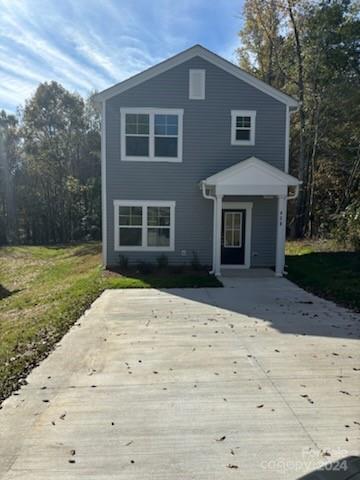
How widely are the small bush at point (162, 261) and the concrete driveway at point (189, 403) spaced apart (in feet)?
18.5

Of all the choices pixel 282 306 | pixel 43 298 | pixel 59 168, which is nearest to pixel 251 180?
pixel 282 306

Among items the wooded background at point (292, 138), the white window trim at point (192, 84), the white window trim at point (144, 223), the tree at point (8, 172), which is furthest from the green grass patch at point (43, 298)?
the tree at point (8, 172)

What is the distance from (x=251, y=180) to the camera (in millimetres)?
11742

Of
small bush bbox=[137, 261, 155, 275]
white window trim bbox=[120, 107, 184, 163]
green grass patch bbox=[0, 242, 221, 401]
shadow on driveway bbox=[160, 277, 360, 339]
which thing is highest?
white window trim bbox=[120, 107, 184, 163]

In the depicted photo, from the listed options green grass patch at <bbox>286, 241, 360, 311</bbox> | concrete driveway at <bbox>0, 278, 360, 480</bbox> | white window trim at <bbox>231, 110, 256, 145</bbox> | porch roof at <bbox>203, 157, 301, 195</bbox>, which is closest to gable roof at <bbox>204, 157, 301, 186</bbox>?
porch roof at <bbox>203, 157, 301, 195</bbox>

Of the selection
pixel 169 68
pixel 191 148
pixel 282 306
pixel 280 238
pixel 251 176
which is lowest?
pixel 282 306

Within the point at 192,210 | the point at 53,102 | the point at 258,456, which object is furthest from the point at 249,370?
the point at 53,102

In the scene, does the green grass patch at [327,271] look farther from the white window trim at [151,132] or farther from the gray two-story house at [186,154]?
the white window trim at [151,132]

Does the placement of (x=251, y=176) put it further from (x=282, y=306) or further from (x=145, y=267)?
(x=282, y=306)

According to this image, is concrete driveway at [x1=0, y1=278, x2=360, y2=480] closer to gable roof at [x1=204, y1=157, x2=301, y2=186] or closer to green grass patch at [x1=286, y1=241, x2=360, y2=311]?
green grass patch at [x1=286, y1=241, x2=360, y2=311]

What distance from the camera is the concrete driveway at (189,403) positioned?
3.07m

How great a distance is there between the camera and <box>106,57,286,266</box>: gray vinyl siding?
1248 cm

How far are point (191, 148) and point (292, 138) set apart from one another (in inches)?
462

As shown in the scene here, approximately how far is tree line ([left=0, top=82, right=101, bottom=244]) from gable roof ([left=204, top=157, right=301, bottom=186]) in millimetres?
18803
